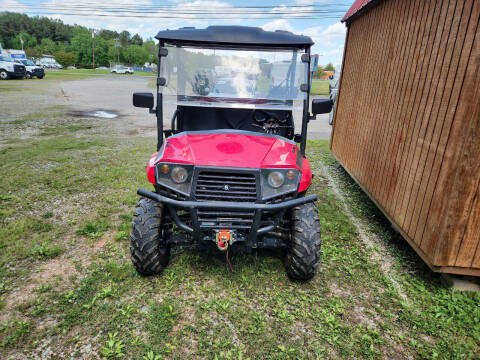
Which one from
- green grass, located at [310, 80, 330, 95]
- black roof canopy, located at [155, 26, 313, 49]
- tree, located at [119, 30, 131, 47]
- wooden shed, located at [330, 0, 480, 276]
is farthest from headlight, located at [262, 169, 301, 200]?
tree, located at [119, 30, 131, 47]

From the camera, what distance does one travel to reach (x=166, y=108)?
3484mm

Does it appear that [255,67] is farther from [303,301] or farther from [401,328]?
[401,328]

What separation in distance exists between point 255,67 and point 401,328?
2.73m

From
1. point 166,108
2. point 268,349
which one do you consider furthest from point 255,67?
point 268,349

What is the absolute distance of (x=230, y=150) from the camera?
2.87 meters

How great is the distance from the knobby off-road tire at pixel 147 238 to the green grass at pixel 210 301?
218mm

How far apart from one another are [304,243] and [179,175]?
126 cm

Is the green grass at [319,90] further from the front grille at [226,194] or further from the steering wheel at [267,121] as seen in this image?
the front grille at [226,194]

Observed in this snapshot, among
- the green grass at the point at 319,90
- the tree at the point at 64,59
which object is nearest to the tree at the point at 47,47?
the tree at the point at 64,59

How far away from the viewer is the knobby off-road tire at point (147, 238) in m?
2.85

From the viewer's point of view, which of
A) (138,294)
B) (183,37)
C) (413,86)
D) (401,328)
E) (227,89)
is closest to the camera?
(401,328)

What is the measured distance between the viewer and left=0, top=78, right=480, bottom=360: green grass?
241 cm

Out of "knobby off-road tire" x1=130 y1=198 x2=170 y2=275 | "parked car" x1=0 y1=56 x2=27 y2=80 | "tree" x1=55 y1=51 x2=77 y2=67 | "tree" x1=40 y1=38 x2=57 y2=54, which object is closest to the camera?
"knobby off-road tire" x1=130 y1=198 x2=170 y2=275

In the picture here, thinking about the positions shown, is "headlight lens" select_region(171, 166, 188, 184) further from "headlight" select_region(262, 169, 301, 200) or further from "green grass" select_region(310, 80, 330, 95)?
"green grass" select_region(310, 80, 330, 95)
